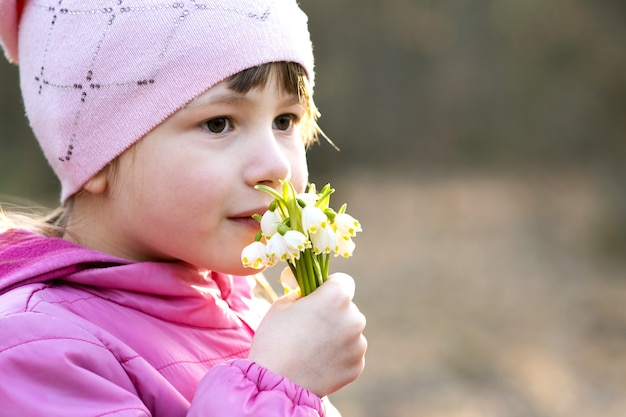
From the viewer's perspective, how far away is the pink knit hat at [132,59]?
4.91 ft

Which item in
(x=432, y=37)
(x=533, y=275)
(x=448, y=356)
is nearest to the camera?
(x=448, y=356)

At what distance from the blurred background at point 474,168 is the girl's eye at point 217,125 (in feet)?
9.85

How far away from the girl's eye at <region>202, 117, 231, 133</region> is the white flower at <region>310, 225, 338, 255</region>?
27 cm

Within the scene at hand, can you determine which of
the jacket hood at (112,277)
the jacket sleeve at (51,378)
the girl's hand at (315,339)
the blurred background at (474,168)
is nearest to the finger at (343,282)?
the girl's hand at (315,339)

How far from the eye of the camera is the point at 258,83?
1505mm

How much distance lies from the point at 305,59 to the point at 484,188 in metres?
5.60

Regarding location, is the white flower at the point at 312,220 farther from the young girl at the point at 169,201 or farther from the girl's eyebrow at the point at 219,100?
the girl's eyebrow at the point at 219,100

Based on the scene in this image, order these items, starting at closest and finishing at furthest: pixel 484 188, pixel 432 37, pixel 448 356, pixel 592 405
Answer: pixel 592 405
pixel 448 356
pixel 484 188
pixel 432 37

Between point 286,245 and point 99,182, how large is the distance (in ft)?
1.45

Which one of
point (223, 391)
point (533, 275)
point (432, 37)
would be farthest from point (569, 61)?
point (223, 391)

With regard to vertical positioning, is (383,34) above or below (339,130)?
above

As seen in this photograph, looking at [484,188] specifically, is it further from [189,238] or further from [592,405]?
[189,238]

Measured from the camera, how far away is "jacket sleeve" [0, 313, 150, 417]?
49.3 inches

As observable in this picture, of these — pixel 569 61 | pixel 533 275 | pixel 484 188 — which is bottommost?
pixel 533 275
